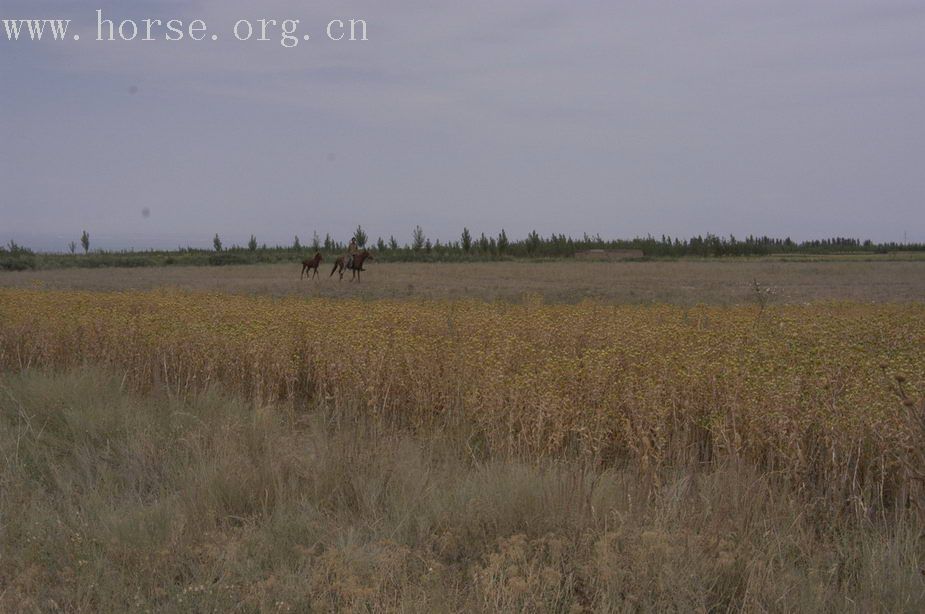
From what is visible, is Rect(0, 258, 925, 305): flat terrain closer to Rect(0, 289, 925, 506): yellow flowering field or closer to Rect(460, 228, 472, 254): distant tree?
Rect(0, 289, 925, 506): yellow flowering field

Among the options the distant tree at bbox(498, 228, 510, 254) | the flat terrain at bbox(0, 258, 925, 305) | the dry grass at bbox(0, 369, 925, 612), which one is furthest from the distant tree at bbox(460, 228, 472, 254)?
the dry grass at bbox(0, 369, 925, 612)

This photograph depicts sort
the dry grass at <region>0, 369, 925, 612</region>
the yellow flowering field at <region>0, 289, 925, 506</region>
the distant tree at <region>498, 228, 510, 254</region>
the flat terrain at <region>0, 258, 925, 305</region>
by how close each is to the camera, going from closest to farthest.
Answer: the dry grass at <region>0, 369, 925, 612</region> < the yellow flowering field at <region>0, 289, 925, 506</region> < the flat terrain at <region>0, 258, 925, 305</region> < the distant tree at <region>498, 228, 510, 254</region>

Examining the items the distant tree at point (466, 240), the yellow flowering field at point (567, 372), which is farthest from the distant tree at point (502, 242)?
the yellow flowering field at point (567, 372)

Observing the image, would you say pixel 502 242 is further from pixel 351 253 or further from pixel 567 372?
pixel 567 372

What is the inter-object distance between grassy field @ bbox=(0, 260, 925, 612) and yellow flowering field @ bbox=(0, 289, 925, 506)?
0.10ft

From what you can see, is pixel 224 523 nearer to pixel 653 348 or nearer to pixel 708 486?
pixel 708 486

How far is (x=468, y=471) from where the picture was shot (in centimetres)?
477

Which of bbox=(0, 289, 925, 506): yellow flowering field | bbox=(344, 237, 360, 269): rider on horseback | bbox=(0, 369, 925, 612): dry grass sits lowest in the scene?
bbox=(0, 369, 925, 612): dry grass

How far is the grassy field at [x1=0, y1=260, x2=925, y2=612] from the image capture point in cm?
335

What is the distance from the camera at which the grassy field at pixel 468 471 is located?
3.35 metres

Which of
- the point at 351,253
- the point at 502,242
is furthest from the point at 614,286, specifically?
the point at 502,242

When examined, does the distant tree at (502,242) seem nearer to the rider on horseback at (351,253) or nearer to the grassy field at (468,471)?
the rider on horseback at (351,253)

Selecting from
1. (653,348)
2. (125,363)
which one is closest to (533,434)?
(653,348)

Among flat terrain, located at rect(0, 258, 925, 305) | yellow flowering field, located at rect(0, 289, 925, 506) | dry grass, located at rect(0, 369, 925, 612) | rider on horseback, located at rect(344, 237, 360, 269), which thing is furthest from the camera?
rider on horseback, located at rect(344, 237, 360, 269)
